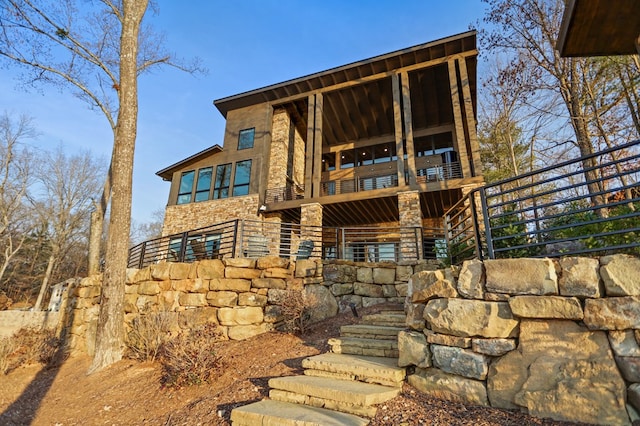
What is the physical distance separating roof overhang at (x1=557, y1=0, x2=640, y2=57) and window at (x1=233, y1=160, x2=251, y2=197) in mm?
12996

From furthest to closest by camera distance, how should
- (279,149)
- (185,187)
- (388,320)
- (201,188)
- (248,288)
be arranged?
(185,187)
(201,188)
(279,149)
(248,288)
(388,320)

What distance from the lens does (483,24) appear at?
960 centimetres

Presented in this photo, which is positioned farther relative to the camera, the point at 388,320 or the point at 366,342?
the point at 388,320

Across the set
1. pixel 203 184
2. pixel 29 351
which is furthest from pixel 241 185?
pixel 29 351

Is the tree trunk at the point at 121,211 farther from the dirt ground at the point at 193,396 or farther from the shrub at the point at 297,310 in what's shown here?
the shrub at the point at 297,310

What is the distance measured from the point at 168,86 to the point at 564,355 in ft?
45.3

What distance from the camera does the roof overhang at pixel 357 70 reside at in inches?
486

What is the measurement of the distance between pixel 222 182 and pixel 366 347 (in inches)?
523

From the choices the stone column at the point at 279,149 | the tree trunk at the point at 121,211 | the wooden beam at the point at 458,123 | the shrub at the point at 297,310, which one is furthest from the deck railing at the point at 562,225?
→ the stone column at the point at 279,149

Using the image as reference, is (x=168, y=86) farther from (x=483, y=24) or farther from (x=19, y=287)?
(x=19, y=287)

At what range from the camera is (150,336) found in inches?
220

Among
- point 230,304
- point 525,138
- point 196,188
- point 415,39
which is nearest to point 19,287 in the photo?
point 196,188

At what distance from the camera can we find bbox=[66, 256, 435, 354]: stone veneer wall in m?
6.16

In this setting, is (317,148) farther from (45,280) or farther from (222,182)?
(45,280)
